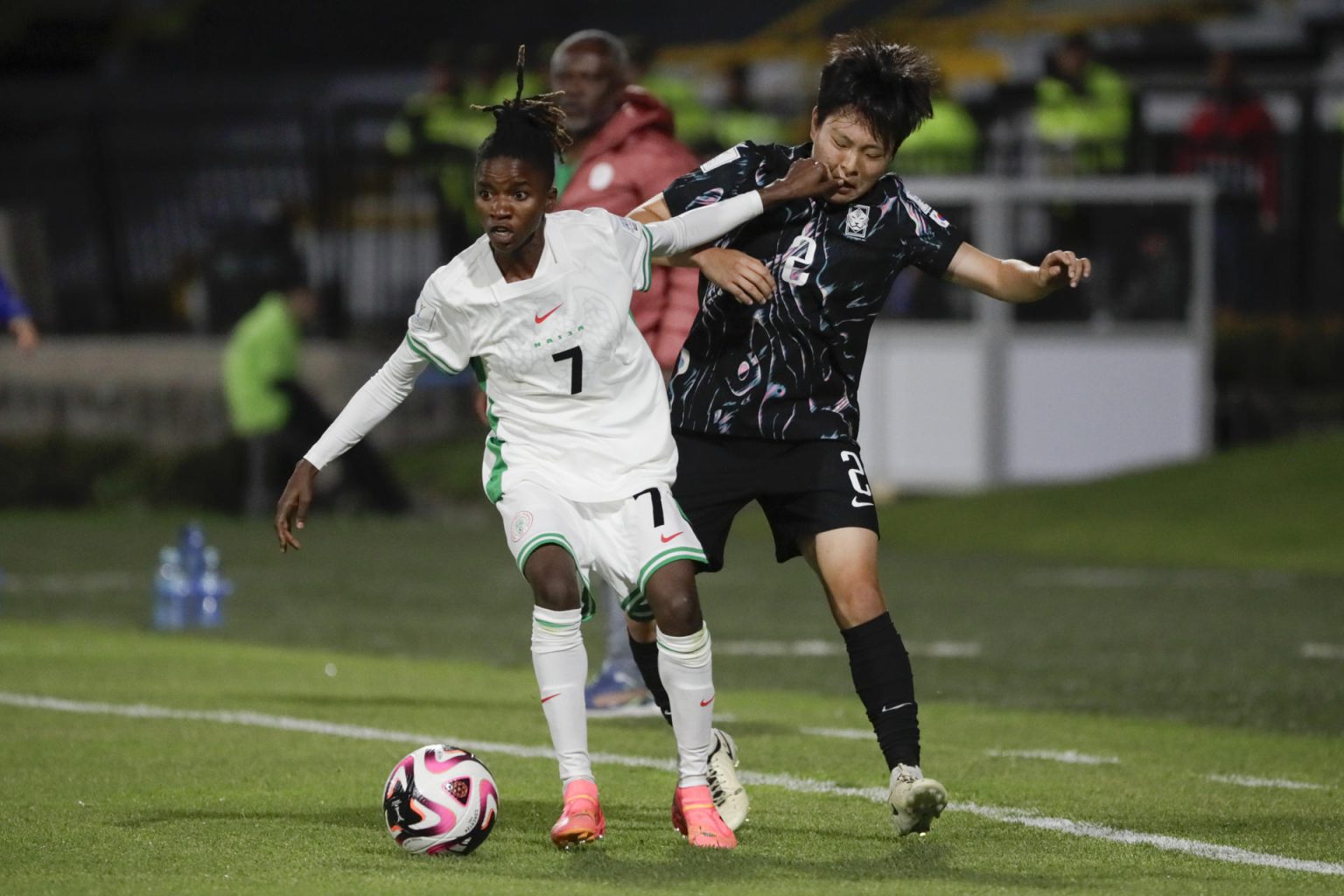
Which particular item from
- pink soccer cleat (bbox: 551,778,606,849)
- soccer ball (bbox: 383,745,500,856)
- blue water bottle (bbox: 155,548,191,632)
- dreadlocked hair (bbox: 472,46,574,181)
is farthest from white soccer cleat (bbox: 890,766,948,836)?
blue water bottle (bbox: 155,548,191,632)

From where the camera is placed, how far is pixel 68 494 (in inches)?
866

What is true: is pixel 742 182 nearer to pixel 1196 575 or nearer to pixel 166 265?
pixel 1196 575

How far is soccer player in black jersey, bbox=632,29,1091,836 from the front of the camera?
676cm

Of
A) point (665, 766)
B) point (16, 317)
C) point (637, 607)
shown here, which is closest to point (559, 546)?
point (637, 607)

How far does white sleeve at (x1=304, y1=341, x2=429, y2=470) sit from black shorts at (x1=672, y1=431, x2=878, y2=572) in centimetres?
83

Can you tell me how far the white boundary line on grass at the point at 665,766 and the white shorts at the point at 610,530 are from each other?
1306 mm

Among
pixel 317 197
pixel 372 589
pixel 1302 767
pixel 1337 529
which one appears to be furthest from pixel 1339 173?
pixel 1302 767

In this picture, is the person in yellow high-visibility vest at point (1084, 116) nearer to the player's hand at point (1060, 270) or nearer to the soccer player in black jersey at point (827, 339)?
the soccer player in black jersey at point (827, 339)

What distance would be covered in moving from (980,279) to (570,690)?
5.47ft

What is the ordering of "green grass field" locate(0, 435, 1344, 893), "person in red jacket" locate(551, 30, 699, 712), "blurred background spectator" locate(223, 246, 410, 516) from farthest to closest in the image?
"blurred background spectator" locate(223, 246, 410, 516)
"person in red jacket" locate(551, 30, 699, 712)
"green grass field" locate(0, 435, 1344, 893)

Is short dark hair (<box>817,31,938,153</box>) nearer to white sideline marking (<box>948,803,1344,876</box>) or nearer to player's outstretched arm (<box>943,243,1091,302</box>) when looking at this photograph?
player's outstretched arm (<box>943,243,1091,302</box>)

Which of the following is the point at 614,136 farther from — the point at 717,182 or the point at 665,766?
the point at 665,766

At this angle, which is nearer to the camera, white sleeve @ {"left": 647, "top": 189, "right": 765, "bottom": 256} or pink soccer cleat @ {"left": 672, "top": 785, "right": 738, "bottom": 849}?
pink soccer cleat @ {"left": 672, "top": 785, "right": 738, "bottom": 849}

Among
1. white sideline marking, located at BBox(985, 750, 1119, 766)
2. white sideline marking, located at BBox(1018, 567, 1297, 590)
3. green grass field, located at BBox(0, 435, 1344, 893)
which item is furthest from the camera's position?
white sideline marking, located at BBox(1018, 567, 1297, 590)
